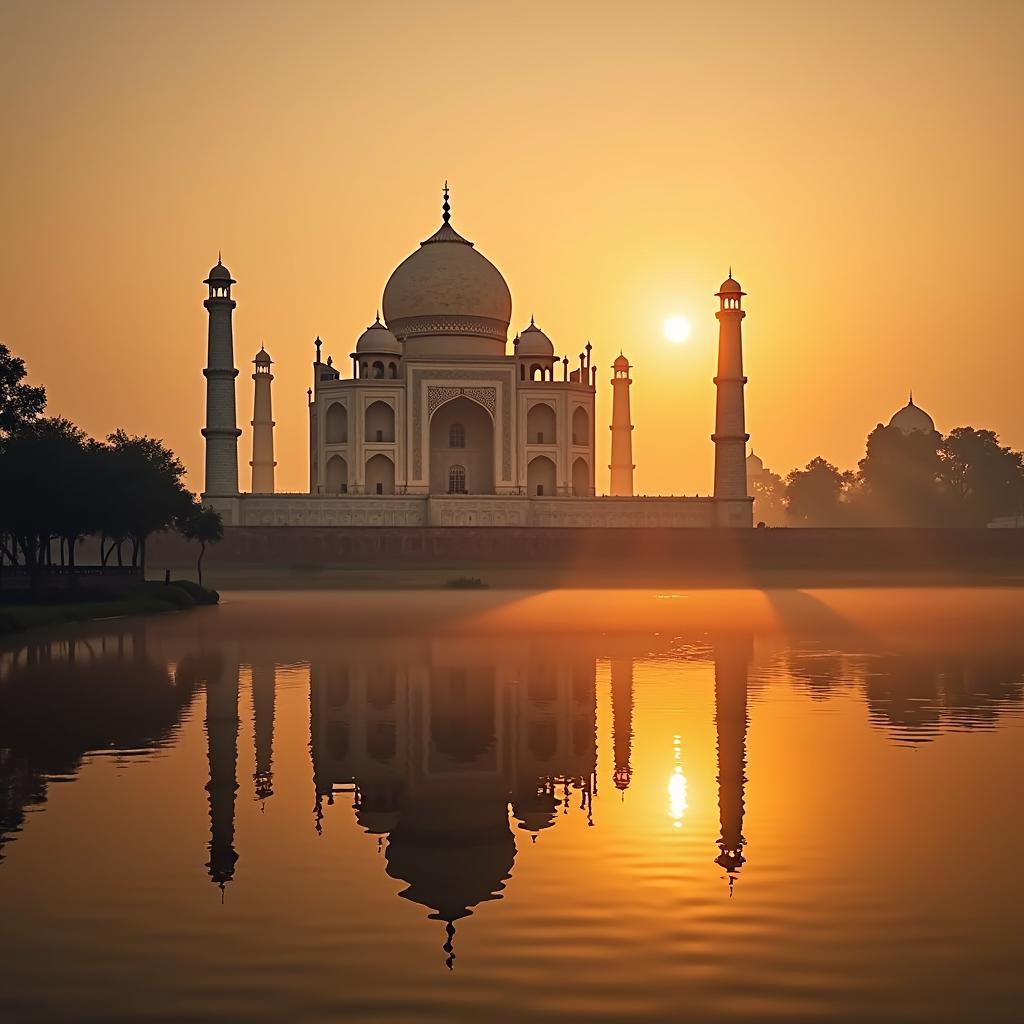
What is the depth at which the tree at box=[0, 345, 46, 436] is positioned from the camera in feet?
107

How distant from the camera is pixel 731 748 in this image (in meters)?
11.8

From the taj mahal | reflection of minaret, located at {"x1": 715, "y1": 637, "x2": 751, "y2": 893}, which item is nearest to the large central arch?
the taj mahal

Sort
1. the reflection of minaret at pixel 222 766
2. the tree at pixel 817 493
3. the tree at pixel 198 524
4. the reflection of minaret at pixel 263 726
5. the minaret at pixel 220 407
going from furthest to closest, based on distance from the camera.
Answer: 1. the tree at pixel 817 493
2. the minaret at pixel 220 407
3. the tree at pixel 198 524
4. the reflection of minaret at pixel 263 726
5. the reflection of minaret at pixel 222 766

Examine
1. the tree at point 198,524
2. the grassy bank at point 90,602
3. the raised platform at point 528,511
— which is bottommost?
the grassy bank at point 90,602

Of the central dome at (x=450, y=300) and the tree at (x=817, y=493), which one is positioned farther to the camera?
the tree at (x=817, y=493)

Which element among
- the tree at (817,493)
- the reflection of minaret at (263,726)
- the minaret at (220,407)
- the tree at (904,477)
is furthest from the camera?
the tree at (817,493)

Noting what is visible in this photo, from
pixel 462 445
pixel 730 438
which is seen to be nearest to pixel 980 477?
pixel 730 438

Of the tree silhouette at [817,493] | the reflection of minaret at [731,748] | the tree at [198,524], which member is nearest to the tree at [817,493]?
the tree silhouette at [817,493]

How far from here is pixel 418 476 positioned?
60.3 meters

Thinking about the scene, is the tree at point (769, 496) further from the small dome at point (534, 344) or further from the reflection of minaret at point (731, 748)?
the reflection of minaret at point (731, 748)

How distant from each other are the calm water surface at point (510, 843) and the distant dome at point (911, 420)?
81.8 metres

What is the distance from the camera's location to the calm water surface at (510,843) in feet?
18.0

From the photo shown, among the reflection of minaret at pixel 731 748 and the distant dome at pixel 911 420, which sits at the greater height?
the distant dome at pixel 911 420

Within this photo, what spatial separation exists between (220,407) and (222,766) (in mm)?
46590
